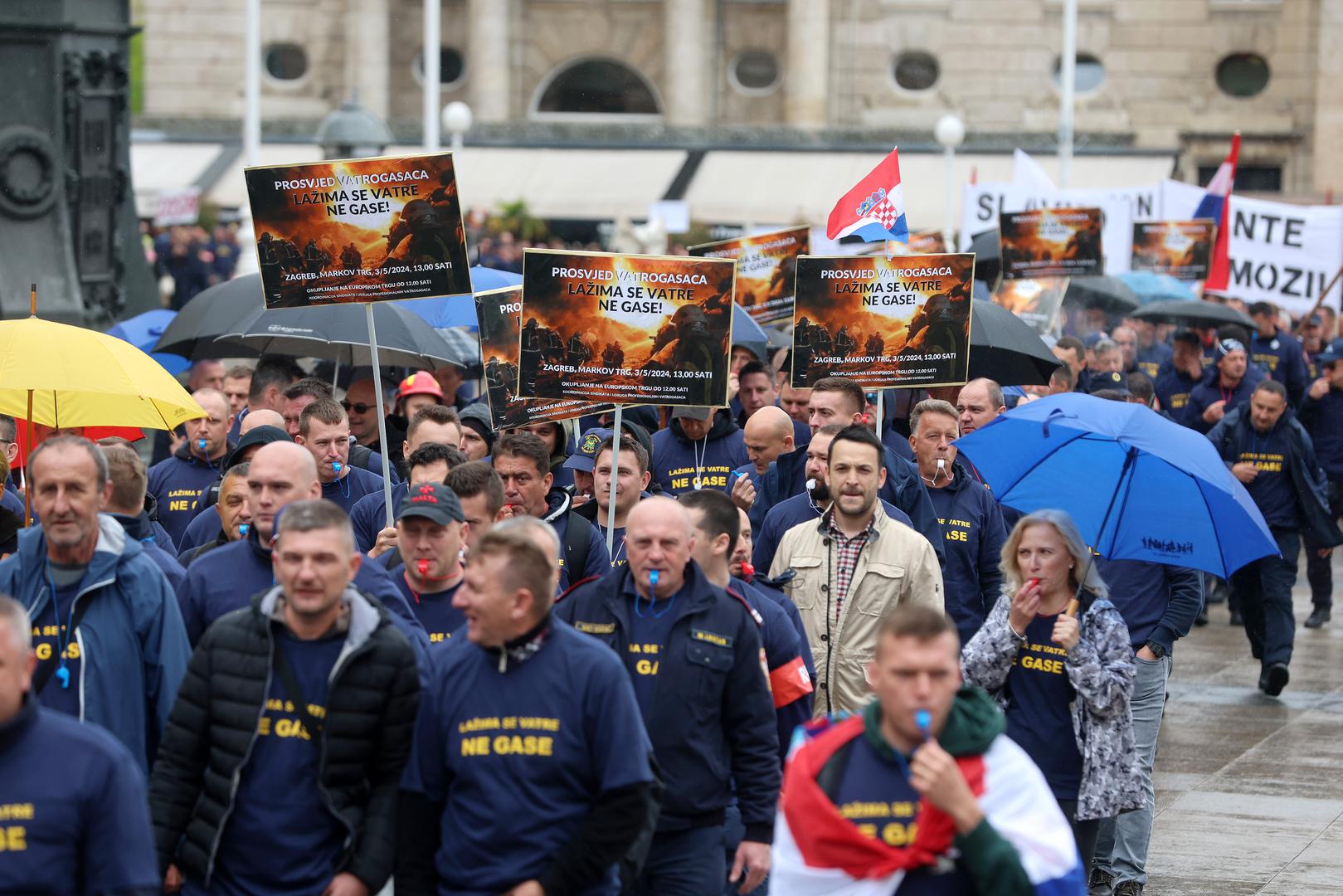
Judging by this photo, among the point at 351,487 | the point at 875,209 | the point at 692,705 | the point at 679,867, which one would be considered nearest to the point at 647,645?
the point at 692,705

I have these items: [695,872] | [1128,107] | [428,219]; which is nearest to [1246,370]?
[428,219]

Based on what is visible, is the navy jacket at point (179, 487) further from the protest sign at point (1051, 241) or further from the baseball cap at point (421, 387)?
the protest sign at point (1051, 241)

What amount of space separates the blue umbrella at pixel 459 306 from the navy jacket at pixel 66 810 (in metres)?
7.94

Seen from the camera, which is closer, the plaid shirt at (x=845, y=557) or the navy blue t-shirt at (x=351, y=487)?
the plaid shirt at (x=845, y=557)

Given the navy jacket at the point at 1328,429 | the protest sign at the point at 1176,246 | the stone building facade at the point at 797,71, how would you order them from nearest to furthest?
the navy jacket at the point at 1328,429, the protest sign at the point at 1176,246, the stone building facade at the point at 797,71

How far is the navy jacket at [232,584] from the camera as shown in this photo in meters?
6.30

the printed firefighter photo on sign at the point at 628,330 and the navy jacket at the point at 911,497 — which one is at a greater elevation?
the printed firefighter photo on sign at the point at 628,330

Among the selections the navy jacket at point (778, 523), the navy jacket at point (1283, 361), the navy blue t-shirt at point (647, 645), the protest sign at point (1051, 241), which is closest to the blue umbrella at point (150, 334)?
the navy jacket at point (778, 523)

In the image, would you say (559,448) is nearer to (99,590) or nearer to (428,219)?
(428,219)

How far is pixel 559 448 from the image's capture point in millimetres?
10352

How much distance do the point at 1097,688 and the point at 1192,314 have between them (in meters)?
11.8

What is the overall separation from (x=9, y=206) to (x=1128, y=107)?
35098 millimetres

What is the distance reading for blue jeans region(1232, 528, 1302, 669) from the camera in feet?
43.3

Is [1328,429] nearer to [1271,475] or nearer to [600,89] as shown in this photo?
[1271,475]
